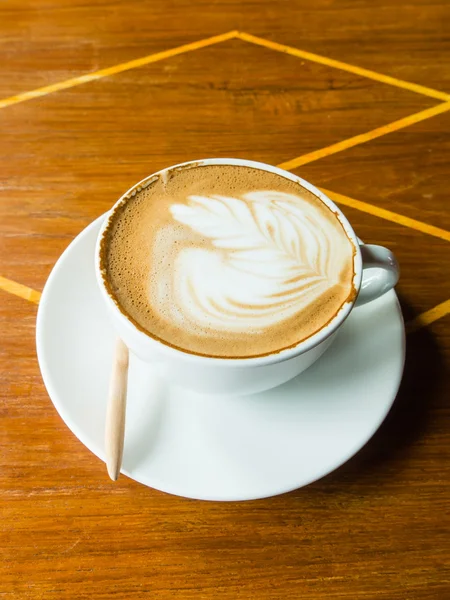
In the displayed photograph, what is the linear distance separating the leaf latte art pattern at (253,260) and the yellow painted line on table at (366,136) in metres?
0.28

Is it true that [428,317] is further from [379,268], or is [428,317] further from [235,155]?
[235,155]

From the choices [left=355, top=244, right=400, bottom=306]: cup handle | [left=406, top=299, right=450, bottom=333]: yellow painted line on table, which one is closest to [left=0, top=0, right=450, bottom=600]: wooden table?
[left=406, top=299, right=450, bottom=333]: yellow painted line on table

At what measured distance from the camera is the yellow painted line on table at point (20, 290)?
83cm

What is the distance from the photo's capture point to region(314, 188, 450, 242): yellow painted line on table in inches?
35.8

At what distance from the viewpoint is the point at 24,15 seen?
118 cm

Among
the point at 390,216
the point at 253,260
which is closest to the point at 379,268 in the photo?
the point at 253,260

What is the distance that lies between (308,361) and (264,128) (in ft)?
1.69

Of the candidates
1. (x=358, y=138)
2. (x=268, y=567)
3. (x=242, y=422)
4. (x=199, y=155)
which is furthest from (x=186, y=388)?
(x=358, y=138)

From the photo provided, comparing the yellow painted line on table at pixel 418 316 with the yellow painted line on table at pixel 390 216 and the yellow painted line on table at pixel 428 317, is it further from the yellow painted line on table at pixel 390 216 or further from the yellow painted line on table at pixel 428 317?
the yellow painted line on table at pixel 390 216

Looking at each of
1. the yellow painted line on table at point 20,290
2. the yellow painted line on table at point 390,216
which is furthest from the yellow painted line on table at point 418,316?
the yellow painted line on table at point 390,216

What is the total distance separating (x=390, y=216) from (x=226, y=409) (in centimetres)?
42

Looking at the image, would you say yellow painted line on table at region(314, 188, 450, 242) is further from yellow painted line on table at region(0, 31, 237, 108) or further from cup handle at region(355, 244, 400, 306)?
yellow painted line on table at region(0, 31, 237, 108)

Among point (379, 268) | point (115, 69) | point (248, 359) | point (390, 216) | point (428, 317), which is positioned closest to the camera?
point (248, 359)

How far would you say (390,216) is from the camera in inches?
36.4
